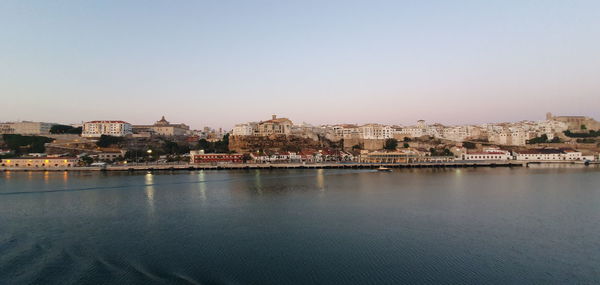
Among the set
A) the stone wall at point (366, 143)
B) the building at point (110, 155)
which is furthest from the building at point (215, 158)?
the stone wall at point (366, 143)

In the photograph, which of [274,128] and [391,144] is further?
[274,128]

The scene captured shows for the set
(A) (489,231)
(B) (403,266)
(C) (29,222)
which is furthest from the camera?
(C) (29,222)

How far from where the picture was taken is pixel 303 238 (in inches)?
320

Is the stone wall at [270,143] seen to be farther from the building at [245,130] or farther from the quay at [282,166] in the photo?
the quay at [282,166]

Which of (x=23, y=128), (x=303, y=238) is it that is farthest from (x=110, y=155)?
(x=303, y=238)

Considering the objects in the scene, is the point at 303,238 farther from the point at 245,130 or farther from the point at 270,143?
the point at 245,130

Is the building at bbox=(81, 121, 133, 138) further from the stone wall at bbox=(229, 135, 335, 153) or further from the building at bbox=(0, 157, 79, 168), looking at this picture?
the stone wall at bbox=(229, 135, 335, 153)

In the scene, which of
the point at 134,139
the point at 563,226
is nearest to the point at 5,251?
the point at 563,226

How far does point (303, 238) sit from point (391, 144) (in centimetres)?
3432

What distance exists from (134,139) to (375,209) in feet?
124

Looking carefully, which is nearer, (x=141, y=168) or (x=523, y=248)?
(x=523, y=248)

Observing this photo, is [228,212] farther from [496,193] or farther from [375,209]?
[496,193]

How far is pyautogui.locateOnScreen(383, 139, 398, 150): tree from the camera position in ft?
132

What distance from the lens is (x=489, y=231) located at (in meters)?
8.61
